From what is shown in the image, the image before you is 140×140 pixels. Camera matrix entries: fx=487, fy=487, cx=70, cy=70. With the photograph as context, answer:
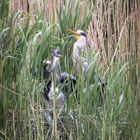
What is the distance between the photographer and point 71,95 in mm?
1948

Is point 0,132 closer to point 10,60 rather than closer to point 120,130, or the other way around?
point 10,60

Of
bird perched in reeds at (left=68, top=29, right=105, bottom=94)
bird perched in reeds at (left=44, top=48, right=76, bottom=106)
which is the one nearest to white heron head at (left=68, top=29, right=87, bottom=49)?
bird perched in reeds at (left=68, top=29, right=105, bottom=94)

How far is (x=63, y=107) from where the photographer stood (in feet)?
6.48

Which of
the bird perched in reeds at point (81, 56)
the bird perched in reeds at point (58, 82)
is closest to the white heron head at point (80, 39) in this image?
Answer: the bird perched in reeds at point (81, 56)

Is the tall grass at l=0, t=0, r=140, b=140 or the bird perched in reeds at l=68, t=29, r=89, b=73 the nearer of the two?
the tall grass at l=0, t=0, r=140, b=140

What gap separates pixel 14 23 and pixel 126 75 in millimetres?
595

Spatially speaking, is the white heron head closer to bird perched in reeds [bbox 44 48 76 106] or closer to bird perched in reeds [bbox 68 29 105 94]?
bird perched in reeds [bbox 68 29 105 94]

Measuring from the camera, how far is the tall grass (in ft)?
5.95

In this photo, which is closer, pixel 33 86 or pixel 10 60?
pixel 33 86

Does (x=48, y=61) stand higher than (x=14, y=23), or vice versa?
(x=14, y=23)

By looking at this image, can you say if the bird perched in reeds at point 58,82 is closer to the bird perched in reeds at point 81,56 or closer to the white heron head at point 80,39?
the bird perched in reeds at point 81,56

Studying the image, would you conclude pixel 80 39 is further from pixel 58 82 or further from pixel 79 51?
pixel 58 82

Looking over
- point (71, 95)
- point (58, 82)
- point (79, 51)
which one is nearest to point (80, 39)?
point (79, 51)

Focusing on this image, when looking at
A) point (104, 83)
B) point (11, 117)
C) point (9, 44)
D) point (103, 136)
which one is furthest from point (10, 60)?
point (103, 136)
